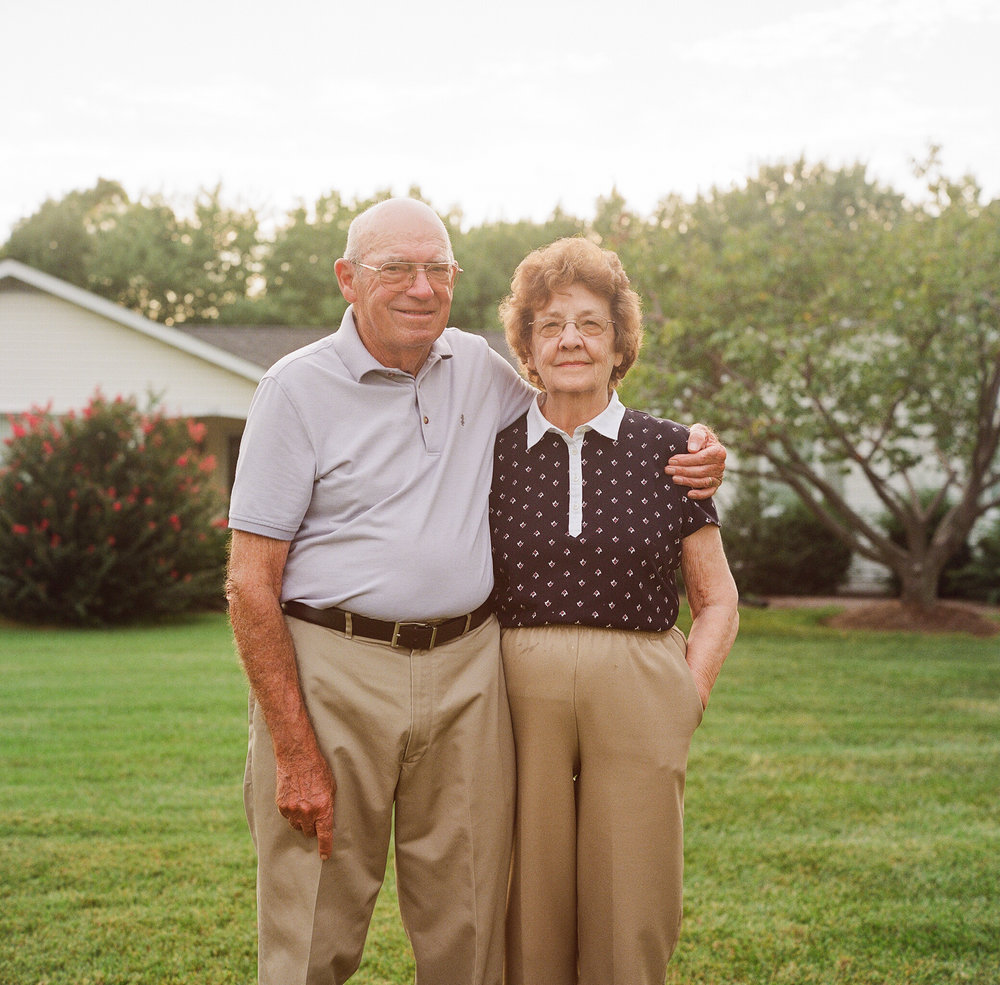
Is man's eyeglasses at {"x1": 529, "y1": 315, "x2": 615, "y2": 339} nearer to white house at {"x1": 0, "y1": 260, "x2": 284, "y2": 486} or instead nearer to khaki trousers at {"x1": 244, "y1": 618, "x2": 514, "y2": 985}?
khaki trousers at {"x1": 244, "y1": 618, "x2": 514, "y2": 985}

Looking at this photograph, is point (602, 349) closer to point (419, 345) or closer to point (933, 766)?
point (419, 345)

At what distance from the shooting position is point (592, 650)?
262 centimetres

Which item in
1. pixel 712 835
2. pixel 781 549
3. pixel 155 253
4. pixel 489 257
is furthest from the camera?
pixel 489 257

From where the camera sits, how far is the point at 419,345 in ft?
8.82

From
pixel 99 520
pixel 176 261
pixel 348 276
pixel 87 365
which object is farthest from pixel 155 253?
pixel 348 276

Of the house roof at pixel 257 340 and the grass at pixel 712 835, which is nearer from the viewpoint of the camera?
the grass at pixel 712 835

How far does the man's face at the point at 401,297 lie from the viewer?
8.72ft

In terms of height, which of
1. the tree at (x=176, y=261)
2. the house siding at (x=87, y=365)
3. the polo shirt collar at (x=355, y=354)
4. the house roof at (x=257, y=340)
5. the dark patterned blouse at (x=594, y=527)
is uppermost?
the tree at (x=176, y=261)

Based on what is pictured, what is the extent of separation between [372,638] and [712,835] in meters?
3.00

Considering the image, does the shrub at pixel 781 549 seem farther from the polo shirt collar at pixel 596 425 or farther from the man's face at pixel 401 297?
the man's face at pixel 401 297

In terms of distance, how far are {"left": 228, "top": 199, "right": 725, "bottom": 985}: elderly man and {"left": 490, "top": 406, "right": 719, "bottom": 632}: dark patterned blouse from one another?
80mm

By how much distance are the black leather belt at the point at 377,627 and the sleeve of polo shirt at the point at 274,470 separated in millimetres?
203

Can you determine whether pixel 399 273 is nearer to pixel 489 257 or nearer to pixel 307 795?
pixel 307 795

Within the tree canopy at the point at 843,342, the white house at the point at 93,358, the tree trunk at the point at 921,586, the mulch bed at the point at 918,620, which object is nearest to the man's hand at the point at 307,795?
the tree canopy at the point at 843,342
